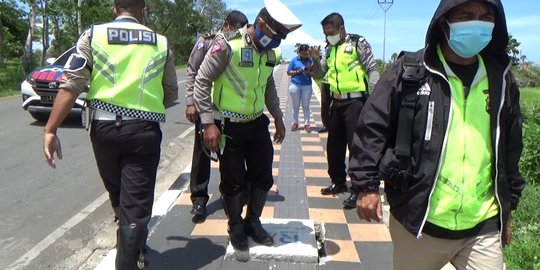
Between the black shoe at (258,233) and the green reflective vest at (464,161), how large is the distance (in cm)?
170

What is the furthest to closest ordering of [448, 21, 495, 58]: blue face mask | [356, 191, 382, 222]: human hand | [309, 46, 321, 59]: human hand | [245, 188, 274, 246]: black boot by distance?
[309, 46, 321, 59]: human hand
[245, 188, 274, 246]: black boot
[356, 191, 382, 222]: human hand
[448, 21, 495, 58]: blue face mask

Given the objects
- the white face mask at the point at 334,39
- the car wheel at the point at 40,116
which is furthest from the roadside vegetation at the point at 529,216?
the car wheel at the point at 40,116

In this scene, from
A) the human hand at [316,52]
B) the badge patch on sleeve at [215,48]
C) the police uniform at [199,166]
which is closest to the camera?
the badge patch on sleeve at [215,48]

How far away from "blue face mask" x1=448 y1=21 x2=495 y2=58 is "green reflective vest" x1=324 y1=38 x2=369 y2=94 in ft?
8.36

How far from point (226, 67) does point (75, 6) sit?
1865 cm

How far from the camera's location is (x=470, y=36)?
1.97 metres

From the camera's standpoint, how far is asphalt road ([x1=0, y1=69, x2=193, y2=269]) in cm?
368

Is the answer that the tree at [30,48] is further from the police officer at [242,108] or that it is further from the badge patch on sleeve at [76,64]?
the badge patch on sleeve at [76,64]

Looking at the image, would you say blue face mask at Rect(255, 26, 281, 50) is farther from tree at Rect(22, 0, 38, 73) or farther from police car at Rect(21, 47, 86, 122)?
tree at Rect(22, 0, 38, 73)

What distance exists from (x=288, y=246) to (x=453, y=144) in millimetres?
1819

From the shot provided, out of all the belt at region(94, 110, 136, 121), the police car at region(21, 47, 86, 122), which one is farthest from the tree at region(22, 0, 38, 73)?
the belt at region(94, 110, 136, 121)

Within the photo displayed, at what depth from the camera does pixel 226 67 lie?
326cm

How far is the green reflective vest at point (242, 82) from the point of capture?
10.6 feet

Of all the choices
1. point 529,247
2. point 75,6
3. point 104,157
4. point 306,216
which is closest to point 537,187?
point 529,247
